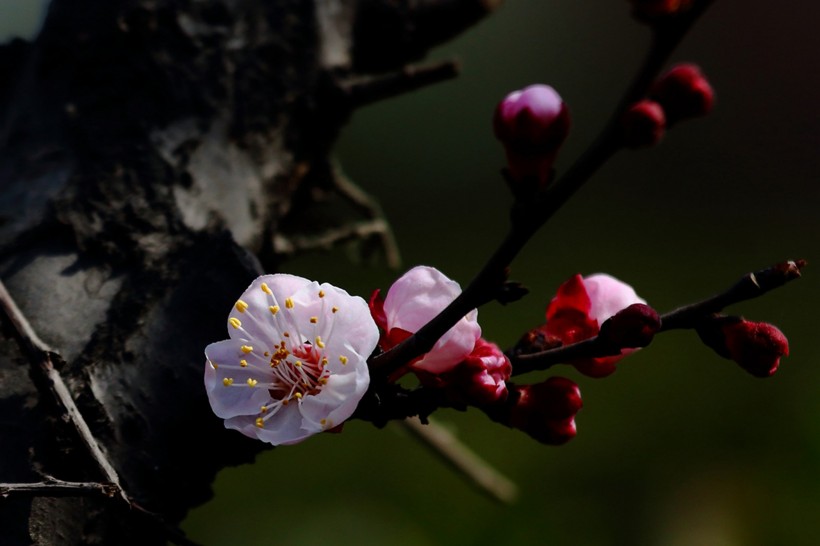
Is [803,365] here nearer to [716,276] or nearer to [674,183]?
[716,276]

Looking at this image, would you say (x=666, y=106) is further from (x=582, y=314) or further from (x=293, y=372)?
(x=293, y=372)

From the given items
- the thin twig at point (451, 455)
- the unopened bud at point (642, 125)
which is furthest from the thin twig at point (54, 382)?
the thin twig at point (451, 455)

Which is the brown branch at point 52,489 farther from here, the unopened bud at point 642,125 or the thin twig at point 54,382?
the unopened bud at point 642,125

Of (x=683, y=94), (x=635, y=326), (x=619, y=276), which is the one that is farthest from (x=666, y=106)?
(x=619, y=276)

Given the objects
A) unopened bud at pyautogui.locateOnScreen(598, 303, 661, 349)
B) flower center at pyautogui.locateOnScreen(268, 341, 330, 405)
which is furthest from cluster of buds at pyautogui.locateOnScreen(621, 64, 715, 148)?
flower center at pyautogui.locateOnScreen(268, 341, 330, 405)

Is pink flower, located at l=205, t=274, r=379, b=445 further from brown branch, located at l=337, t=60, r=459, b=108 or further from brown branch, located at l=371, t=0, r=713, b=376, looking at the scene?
brown branch, located at l=337, t=60, r=459, b=108

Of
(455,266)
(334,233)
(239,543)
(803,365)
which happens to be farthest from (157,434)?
(455,266)
